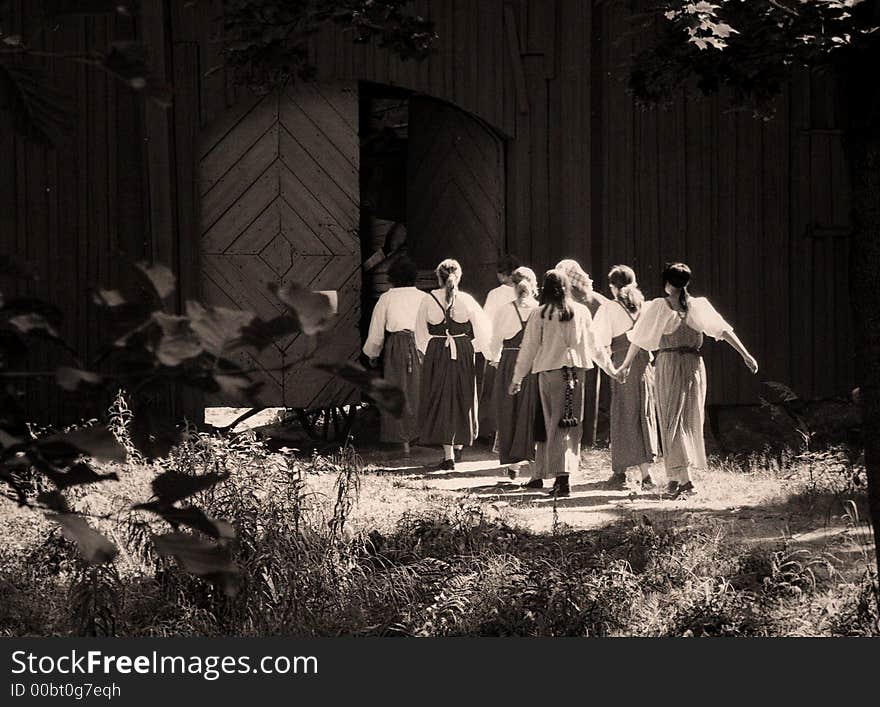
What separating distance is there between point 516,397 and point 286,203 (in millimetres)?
2702

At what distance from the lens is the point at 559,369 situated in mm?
9664

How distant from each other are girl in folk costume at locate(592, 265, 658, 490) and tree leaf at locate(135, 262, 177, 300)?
8416mm

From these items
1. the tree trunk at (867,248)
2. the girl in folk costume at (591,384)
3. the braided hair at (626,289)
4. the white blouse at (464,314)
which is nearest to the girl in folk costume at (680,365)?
the braided hair at (626,289)

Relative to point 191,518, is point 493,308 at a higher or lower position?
higher

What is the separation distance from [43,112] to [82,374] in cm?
36

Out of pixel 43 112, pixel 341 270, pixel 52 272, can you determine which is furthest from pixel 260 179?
pixel 43 112

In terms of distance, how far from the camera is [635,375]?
10188 millimetres

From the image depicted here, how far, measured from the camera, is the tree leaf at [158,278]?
1619mm

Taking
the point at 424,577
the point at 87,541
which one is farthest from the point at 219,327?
the point at 424,577

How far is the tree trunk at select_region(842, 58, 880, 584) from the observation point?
502 cm

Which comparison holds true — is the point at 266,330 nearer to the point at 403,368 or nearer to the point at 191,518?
the point at 191,518

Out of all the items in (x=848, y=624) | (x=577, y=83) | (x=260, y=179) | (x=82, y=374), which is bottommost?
(x=848, y=624)

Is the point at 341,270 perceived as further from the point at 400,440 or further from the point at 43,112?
the point at 43,112

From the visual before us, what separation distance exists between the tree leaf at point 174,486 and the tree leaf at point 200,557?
51 millimetres
